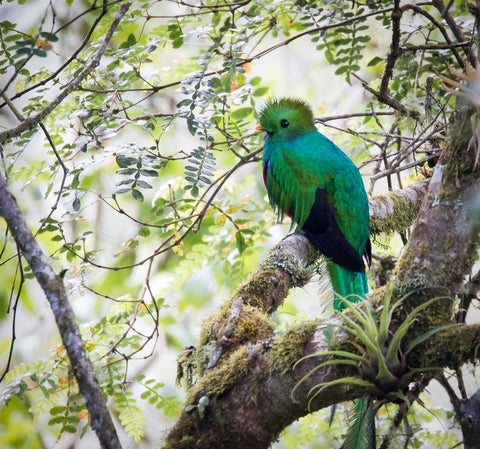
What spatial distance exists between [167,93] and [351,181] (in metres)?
2.56

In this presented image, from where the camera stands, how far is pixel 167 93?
484cm

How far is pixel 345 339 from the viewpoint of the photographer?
1438 millimetres

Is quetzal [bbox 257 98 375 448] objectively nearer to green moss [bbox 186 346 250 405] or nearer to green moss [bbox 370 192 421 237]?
green moss [bbox 370 192 421 237]

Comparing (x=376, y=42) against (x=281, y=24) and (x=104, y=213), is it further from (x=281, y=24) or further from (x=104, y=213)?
(x=104, y=213)

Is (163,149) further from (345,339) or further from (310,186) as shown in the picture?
(345,339)

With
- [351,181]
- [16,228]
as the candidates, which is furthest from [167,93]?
[16,228]

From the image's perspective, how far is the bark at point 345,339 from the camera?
1.40m

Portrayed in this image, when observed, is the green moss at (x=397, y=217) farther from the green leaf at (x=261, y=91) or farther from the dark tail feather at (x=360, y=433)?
the dark tail feather at (x=360, y=433)

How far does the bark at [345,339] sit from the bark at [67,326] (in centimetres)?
27

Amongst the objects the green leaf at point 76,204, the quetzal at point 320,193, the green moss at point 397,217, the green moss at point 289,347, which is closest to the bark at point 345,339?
the green moss at point 289,347

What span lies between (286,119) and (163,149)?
81.7 inches

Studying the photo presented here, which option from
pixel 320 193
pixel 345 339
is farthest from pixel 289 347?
pixel 320 193

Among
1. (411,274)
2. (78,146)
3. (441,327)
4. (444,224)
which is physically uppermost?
(78,146)

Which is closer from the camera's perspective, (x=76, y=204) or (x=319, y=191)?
(x=76, y=204)
